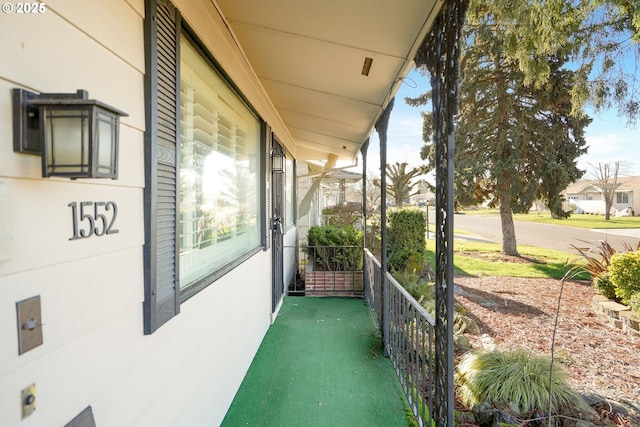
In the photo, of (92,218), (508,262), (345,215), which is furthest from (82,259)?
(508,262)

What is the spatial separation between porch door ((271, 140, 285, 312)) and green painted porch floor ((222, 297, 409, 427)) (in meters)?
0.41

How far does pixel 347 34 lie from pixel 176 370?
2099mm

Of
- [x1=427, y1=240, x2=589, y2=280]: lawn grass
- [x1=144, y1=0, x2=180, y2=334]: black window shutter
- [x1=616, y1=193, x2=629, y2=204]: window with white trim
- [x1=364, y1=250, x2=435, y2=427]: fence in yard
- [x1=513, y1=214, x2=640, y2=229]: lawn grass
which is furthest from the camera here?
[x1=616, y1=193, x2=629, y2=204]: window with white trim

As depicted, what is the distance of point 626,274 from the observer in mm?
4672

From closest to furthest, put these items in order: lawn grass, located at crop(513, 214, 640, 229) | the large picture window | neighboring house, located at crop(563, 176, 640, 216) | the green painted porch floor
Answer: the large picture window
the green painted porch floor
lawn grass, located at crop(513, 214, 640, 229)
neighboring house, located at crop(563, 176, 640, 216)

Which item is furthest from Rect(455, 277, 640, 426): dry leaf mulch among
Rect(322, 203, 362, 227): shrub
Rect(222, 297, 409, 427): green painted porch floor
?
Rect(322, 203, 362, 227): shrub

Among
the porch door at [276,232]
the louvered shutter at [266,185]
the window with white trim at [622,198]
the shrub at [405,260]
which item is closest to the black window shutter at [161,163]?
the louvered shutter at [266,185]

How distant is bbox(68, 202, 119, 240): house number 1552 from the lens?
0.90 m

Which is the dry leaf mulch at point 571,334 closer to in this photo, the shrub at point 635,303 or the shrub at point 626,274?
the shrub at point 635,303

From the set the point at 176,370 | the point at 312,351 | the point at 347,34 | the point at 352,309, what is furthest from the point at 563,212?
the point at 176,370

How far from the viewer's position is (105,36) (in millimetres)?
1035

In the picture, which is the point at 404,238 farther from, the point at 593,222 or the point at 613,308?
the point at 593,222

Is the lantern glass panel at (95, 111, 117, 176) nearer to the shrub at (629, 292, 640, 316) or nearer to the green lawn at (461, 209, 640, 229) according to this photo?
the shrub at (629, 292, 640, 316)

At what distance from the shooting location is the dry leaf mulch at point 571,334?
292 centimetres
